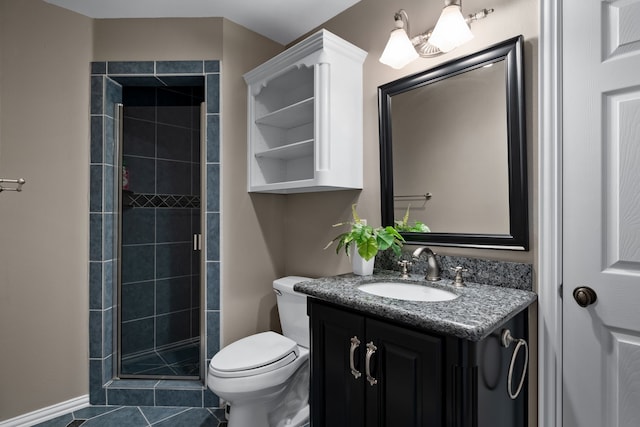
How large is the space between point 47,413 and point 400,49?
8.94 feet

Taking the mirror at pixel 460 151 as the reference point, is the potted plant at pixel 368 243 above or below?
below

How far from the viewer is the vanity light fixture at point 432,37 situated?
137 cm

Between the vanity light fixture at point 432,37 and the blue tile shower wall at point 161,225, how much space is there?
1.63 meters

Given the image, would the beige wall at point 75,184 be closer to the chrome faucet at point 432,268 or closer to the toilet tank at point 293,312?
the chrome faucet at point 432,268

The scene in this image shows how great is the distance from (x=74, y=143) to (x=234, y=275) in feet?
4.09

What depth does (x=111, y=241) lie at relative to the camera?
7.07 ft

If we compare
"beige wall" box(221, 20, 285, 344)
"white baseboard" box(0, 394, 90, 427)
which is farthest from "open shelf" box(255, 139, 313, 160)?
"white baseboard" box(0, 394, 90, 427)

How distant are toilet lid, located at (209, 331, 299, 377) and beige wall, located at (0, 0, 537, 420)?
0.35 m

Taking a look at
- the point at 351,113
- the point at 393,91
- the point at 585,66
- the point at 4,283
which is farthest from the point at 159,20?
the point at 585,66

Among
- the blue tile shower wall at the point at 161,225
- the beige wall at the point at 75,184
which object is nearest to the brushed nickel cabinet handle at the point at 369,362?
the beige wall at the point at 75,184

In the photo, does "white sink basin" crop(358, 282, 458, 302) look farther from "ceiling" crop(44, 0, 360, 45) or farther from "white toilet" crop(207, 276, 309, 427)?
"ceiling" crop(44, 0, 360, 45)

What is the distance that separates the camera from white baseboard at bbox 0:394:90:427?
1.84 meters

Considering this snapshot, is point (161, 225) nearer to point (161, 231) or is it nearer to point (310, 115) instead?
point (161, 231)

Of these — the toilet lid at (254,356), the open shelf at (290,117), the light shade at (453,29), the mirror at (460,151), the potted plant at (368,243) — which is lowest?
the toilet lid at (254,356)
